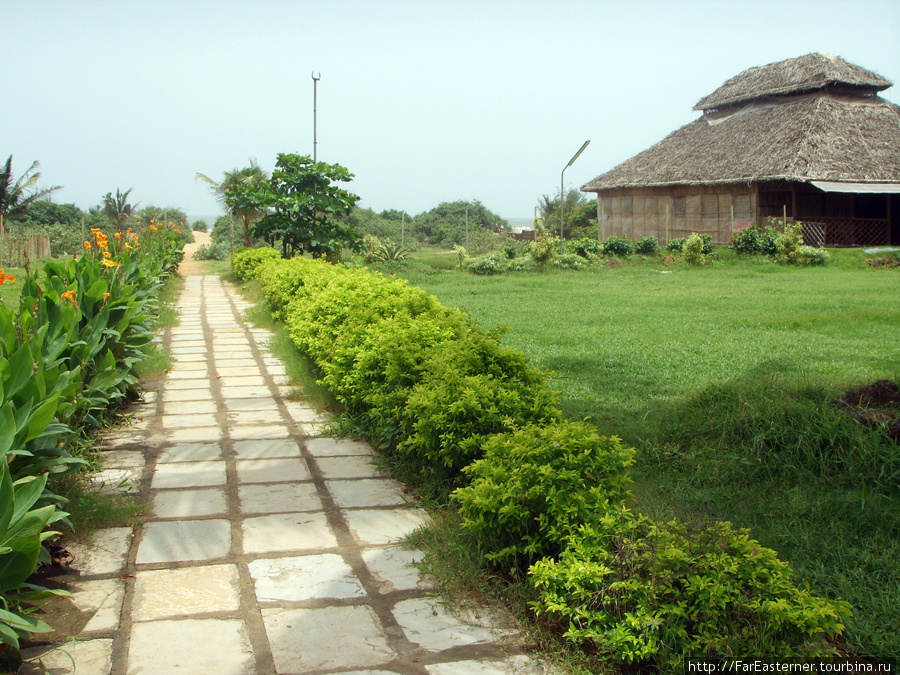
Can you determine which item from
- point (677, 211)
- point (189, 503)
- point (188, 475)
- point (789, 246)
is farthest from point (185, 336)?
point (677, 211)

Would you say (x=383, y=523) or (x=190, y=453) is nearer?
(x=383, y=523)

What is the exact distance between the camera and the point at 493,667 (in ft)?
7.57

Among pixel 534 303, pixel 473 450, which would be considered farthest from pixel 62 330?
pixel 534 303

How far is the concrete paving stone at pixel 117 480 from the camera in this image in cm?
379

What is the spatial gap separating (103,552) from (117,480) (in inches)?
36.9

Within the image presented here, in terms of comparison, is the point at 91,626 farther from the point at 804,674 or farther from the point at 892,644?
the point at 892,644

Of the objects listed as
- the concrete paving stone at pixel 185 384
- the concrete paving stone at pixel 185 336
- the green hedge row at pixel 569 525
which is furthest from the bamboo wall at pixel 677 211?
the green hedge row at pixel 569 525

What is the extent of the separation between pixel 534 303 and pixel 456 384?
8.09m

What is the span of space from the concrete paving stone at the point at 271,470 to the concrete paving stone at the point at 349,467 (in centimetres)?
11

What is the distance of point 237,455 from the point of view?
4457 millimetres

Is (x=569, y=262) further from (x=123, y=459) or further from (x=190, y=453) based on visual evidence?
(x=123, y=459)

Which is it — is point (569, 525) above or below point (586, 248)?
below

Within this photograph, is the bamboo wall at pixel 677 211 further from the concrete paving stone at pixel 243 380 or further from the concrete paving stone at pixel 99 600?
the concrete paving stone at pixel 99 600

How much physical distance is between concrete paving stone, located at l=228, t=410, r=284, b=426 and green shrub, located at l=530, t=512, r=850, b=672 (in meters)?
3.17
